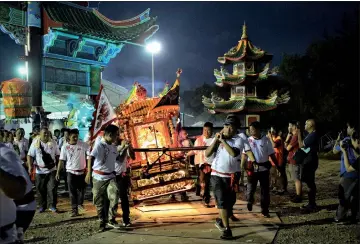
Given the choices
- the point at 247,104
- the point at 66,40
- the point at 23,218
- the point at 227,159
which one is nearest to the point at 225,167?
the point at 227,159

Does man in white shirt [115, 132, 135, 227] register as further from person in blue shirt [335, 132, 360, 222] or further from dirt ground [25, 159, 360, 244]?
person in blue shirt [335, 132, 360, 222]

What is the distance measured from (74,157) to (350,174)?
560 centimetres

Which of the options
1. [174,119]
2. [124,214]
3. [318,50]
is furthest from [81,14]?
[318,50]

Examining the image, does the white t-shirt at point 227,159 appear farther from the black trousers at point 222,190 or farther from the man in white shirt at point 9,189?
the man in white shirt at point 9,189

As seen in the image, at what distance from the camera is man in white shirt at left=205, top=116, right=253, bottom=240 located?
5668 millimetres

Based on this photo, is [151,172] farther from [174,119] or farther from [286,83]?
[286,83]

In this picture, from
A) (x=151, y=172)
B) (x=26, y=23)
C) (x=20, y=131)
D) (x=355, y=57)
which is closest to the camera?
(x=151, y=172)

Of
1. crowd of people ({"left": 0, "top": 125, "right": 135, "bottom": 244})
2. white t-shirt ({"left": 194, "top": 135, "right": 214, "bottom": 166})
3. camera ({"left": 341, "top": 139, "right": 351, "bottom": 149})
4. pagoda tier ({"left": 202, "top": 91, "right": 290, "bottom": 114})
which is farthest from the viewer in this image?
pagoda tier ({"left": 202, "top": 91, "right": 290, "bottom": 114})

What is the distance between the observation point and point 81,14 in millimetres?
16406

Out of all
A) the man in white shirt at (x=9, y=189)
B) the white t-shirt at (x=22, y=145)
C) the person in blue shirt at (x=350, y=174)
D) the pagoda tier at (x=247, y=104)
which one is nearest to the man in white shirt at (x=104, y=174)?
the man in white shirt at (x=9, y=189)

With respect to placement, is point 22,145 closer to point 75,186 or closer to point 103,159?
point 75,186

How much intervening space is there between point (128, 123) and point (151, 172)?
52.3 inches

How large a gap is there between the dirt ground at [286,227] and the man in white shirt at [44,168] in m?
0.41

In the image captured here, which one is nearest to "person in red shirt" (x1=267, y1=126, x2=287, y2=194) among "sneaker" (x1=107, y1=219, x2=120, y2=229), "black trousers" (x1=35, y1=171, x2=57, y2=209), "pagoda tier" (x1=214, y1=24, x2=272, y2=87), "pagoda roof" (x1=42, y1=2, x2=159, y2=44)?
"sneaker" (x1=107, y1=219, x2=120, y2=229)
